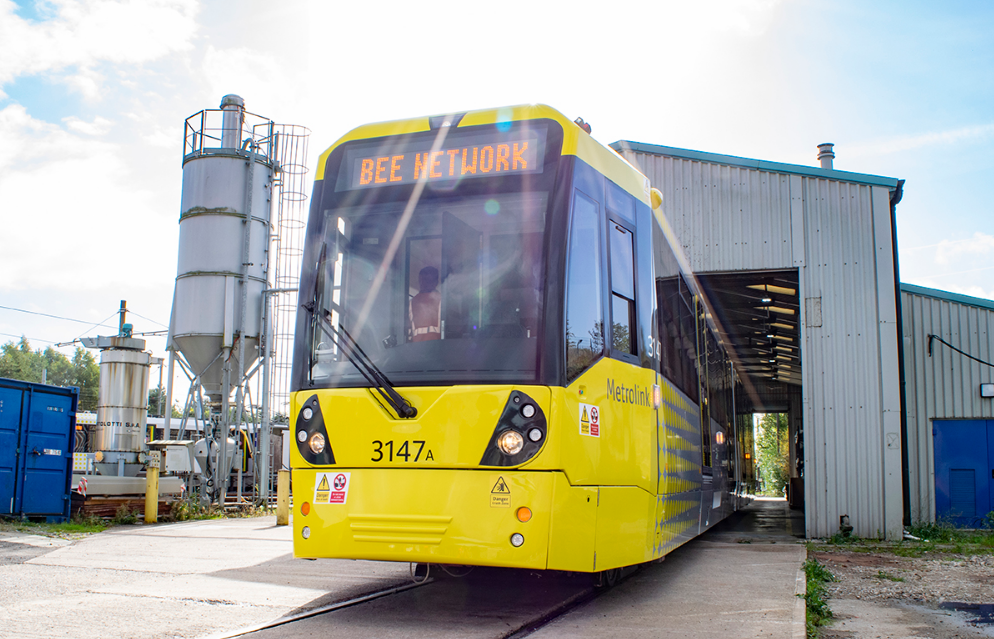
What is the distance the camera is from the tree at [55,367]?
310 feet

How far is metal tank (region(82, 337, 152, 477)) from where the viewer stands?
26109 mm

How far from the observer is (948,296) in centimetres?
1435

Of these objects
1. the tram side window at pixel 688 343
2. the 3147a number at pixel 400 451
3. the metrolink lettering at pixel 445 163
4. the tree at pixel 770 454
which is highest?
the metrolink lettering at pixel 445 163

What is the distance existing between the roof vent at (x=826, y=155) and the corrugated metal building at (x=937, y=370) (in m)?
3.56

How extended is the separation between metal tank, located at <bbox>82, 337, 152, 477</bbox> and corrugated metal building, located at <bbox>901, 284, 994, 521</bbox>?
22.0 metres

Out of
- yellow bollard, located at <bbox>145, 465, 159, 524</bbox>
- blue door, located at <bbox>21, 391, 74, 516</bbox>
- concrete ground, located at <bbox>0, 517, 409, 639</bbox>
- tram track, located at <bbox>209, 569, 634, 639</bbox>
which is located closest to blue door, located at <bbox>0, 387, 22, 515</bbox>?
blue door, located at <bbox>21, 391, 74, 516</bbox>

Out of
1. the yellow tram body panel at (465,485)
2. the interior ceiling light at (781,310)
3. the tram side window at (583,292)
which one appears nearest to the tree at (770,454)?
the interior ceiling light at (781,310)

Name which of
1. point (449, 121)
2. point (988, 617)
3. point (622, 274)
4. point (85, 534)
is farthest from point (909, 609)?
point (85, 534)

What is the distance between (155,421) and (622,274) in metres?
51.3

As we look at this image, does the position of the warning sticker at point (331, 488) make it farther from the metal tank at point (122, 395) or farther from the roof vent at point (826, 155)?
the metal tank at point (122, 395)

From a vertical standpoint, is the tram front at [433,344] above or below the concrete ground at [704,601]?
above

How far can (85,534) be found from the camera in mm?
13109

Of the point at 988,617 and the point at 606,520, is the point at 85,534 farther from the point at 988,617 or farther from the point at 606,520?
the point at 988,617

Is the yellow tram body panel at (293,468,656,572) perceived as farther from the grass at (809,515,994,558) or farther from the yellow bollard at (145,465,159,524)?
the yellow bollard at (145,465,159,524)
